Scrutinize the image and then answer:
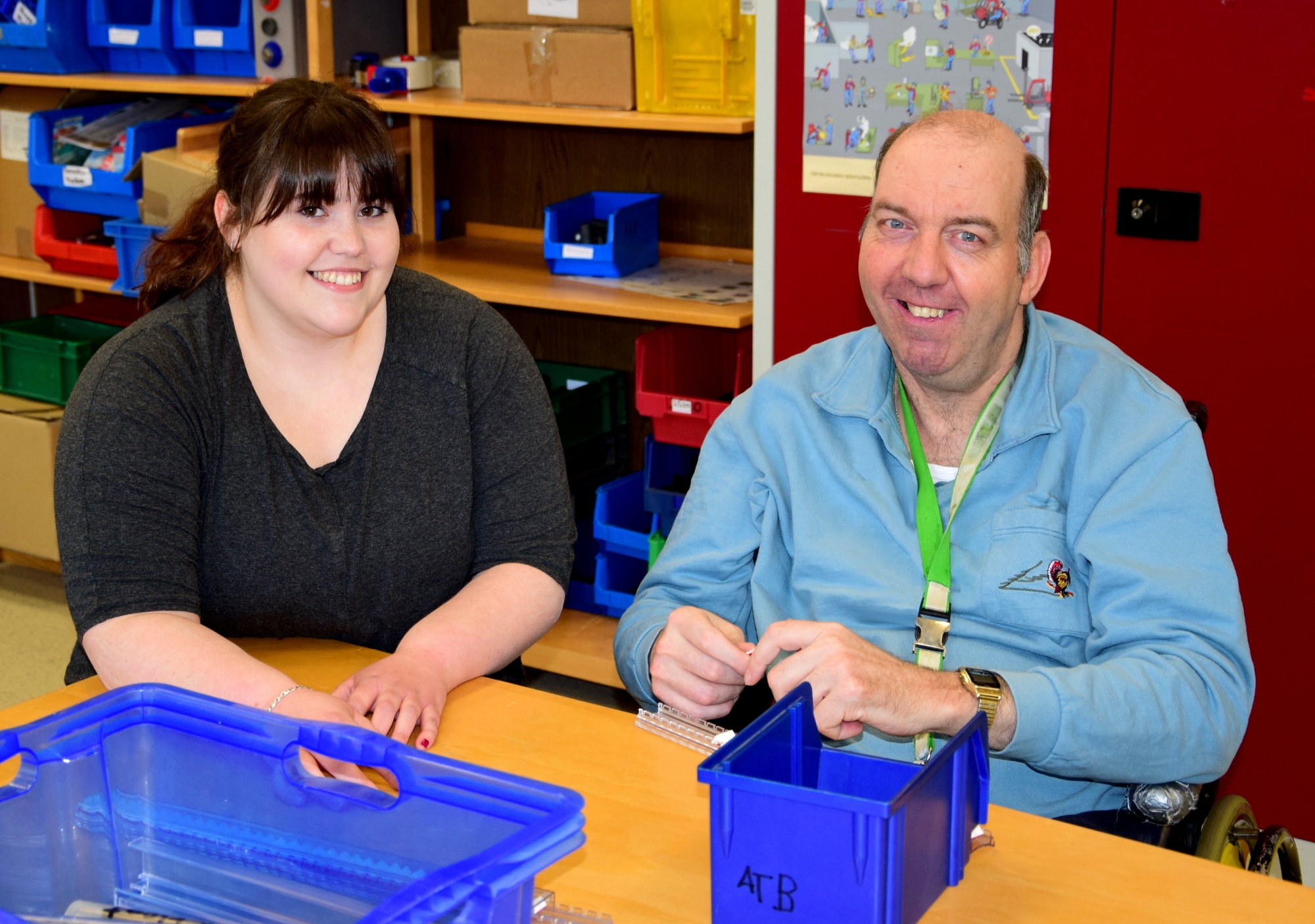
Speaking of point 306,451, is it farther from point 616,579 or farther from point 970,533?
point 616,579

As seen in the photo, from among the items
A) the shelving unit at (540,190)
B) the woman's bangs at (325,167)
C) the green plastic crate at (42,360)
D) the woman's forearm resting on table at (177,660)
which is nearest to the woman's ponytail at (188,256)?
the woman's bangs at (325,167)

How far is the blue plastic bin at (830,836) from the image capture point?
1.00 meters

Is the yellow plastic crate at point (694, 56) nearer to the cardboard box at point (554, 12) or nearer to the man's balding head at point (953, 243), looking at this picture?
the cardboard box at point (554, 12)

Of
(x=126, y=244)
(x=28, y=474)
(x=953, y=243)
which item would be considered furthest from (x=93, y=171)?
(x=953, y=243)

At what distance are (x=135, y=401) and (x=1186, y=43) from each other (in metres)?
1.74

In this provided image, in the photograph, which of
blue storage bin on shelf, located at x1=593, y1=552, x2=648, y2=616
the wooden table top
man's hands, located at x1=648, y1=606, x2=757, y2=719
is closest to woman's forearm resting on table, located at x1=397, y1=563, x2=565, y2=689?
the wooden table top

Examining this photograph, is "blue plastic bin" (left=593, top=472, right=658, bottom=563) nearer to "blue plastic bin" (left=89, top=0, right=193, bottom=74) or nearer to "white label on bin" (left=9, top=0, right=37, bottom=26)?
"blue plastic bin" (left=89, top=0, right=193, bottom=74)

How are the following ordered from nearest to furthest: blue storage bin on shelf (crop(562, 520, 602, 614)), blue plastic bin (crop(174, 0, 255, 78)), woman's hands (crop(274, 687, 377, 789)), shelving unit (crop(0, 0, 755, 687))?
woman's hands (crop(274, 687, 377, 789)) < shelving unit (crop(0, 0, 755, 687)) < blue storage bin on shelf (crop(562, 520, 602, 614)) < blue plastic bin (crop(174, 0, 255, 78))

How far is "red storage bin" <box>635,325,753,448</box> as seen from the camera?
9.66 feet

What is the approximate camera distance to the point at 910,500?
5.34 ft

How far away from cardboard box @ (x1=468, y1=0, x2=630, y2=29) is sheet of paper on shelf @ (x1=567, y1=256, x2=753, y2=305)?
56cm

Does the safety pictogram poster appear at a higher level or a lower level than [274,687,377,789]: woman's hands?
higher

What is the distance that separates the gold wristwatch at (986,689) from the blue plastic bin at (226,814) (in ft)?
1.75

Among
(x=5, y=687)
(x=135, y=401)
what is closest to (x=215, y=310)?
(x=135, y=401)
